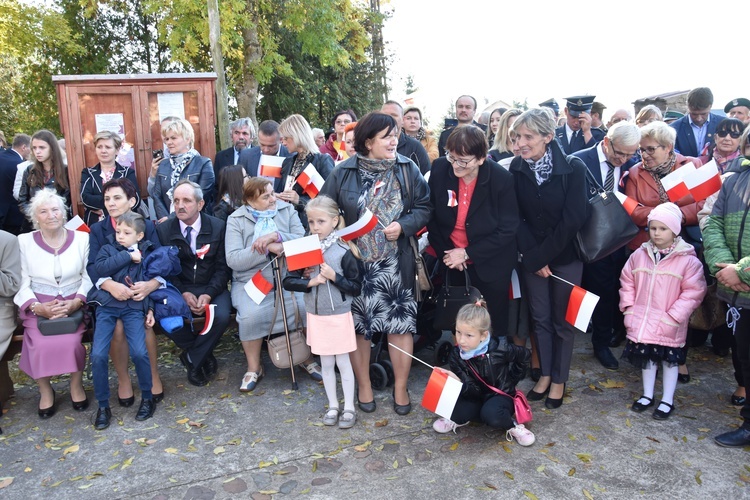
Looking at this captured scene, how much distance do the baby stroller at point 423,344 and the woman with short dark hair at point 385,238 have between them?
0.43 metres

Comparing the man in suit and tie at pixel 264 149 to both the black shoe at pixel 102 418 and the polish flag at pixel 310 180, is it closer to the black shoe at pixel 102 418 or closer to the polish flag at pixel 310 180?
the polish flag at pixel 310 180

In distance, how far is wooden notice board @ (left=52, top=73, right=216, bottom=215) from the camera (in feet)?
20.7

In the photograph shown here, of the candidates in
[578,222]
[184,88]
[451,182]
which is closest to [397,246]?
[451,182]

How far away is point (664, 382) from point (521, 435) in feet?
4.02

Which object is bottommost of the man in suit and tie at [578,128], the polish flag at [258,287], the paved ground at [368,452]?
the paved ground at [368,452]

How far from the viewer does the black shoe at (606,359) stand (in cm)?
506

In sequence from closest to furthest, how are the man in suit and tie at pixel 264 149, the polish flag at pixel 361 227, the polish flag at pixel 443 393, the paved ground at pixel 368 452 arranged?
the paved ground at pixel 368 452
the polish flag at pixel 443 393
the polish flag at pixel 361 227
the man in suit and tie at pixel 264 149

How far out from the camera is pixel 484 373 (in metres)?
3.86

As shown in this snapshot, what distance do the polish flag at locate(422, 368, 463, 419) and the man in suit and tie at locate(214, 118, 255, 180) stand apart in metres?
3.73

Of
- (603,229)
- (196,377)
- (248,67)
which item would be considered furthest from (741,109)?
(248,67)

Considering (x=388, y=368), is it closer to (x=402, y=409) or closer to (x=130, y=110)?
(x=402, y=409)

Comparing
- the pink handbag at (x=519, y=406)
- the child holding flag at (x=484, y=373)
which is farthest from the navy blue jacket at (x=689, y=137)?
the pink handbag at (x=519, y=406)

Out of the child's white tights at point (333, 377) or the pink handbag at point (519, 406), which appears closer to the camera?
the pink handbag at point (519, 406)

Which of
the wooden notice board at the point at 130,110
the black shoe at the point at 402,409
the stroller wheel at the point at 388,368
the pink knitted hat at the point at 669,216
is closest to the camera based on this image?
the pink knitted hat at the point at 669,216
